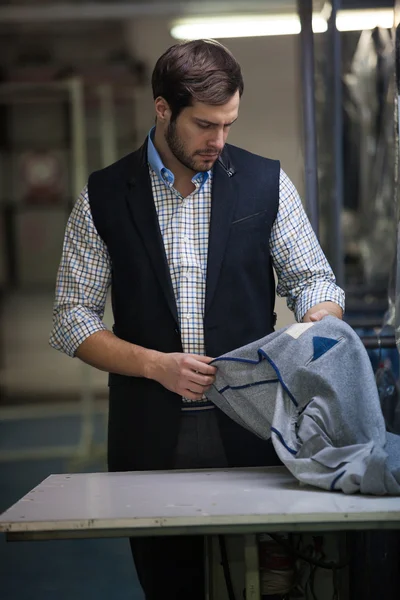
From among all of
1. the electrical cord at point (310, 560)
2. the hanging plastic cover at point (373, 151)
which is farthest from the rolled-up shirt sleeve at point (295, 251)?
the hanging plastic cover at point (373, 151)

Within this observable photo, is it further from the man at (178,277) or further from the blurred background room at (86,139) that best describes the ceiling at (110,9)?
the man at (178,277)

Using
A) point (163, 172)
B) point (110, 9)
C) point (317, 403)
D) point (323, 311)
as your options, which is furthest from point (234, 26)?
point (317, 403)

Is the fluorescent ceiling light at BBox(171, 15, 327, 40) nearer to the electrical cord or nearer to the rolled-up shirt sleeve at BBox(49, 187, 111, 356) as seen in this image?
the rolled-up shirt sleeve at BBox(49, 187, 111, 356)

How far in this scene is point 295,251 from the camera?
81.9 inches

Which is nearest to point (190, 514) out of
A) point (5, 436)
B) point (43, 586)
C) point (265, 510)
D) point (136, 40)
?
point (265, 510)

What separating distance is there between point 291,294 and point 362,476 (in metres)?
0.64

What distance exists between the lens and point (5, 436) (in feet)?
18.9

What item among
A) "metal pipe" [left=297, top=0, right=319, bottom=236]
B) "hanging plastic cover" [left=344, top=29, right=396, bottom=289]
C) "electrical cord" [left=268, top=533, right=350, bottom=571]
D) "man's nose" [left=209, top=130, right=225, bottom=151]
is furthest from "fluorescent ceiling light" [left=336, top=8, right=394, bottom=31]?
"electrical cord" [left=268, top=533, right=350, bottom=571]

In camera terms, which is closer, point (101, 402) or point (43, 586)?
point (43, 586)

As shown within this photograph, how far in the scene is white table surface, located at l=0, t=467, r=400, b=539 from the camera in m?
1.44

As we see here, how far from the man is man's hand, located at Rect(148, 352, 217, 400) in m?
0.07

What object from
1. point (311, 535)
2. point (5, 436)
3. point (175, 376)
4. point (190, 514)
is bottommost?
point (5, 436)

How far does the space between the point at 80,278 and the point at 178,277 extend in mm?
216

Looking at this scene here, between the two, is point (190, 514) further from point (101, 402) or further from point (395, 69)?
point (101, 402)
